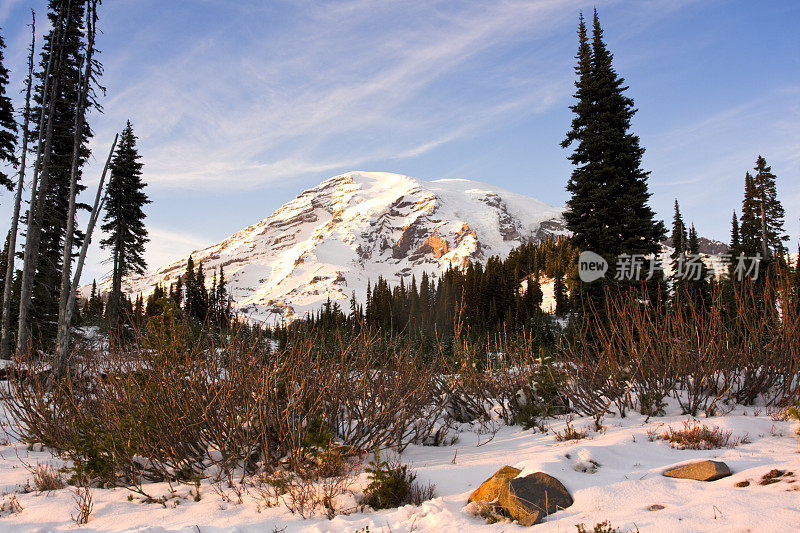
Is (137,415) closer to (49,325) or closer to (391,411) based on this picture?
(391,411)

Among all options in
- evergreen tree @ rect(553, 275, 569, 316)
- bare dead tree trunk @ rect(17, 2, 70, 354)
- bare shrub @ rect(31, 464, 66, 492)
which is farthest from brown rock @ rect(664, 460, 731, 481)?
evergreen tree @ rect(553, 275, 569, 316)

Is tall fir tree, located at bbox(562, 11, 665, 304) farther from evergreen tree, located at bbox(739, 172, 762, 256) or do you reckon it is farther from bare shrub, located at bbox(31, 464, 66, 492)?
evergreen tree, located at bbox(739, 172, 762, 256)

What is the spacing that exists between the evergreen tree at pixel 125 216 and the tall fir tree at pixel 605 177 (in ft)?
75.9

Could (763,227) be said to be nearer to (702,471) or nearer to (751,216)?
(751,216)

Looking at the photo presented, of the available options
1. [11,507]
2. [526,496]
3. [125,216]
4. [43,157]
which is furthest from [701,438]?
[125,216]

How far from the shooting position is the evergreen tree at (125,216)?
2466 cm

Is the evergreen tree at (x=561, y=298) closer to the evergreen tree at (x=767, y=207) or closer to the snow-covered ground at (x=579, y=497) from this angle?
the evergreen tree at (x=767, y=207)

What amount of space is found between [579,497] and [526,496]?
0.48 metres

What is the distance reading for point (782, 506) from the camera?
3.33 meters

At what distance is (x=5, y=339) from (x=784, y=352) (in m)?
20.3

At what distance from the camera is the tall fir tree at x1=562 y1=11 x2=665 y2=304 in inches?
666

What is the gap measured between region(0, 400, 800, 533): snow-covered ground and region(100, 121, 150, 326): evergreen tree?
2111 cm

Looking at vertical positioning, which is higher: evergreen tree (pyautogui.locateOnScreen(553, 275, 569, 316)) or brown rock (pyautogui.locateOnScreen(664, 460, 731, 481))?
evergreen tree (pyautogui.locateOnScreen(553, 275, 569, 316))

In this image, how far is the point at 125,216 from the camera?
989 inches
